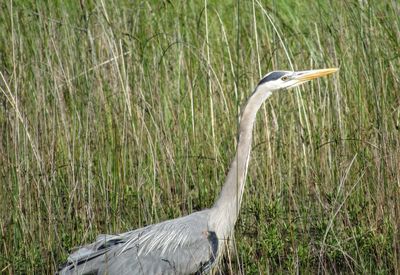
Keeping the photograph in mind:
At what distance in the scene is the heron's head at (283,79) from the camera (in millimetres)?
3834

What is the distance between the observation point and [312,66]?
5.01m

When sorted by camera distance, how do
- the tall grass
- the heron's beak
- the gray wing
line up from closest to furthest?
the gray wing, the tall grass, the heron's beak

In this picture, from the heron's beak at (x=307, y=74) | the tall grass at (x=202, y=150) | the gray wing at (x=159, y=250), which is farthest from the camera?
the heron's beak at (x=307, y=74)

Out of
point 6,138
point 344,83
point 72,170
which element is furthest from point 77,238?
point 344,83

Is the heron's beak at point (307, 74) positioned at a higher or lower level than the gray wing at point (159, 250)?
higher

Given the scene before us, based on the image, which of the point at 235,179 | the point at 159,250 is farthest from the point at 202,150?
the point at 159,250

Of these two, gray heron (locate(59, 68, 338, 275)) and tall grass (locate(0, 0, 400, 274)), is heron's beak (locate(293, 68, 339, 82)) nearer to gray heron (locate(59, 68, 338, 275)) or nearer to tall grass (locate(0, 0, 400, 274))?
gray heron (locate(59, 68, 338, 275))

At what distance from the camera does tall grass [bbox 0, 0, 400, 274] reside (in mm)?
3773

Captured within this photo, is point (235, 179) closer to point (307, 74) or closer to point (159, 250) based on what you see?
point (159, 250)

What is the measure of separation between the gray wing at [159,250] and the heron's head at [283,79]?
656 mm

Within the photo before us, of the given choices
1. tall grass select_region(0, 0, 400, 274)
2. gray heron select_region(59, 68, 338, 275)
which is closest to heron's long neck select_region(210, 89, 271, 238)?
gray heron select_region(59, 68, 338, 275)

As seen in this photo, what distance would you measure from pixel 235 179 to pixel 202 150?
0.78 metres

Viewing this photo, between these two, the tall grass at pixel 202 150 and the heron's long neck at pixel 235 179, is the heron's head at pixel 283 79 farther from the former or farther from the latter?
the tall grass at pixel 202 150

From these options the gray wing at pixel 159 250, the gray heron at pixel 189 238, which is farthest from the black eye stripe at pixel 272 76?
the gray wing at pixel 159 250
